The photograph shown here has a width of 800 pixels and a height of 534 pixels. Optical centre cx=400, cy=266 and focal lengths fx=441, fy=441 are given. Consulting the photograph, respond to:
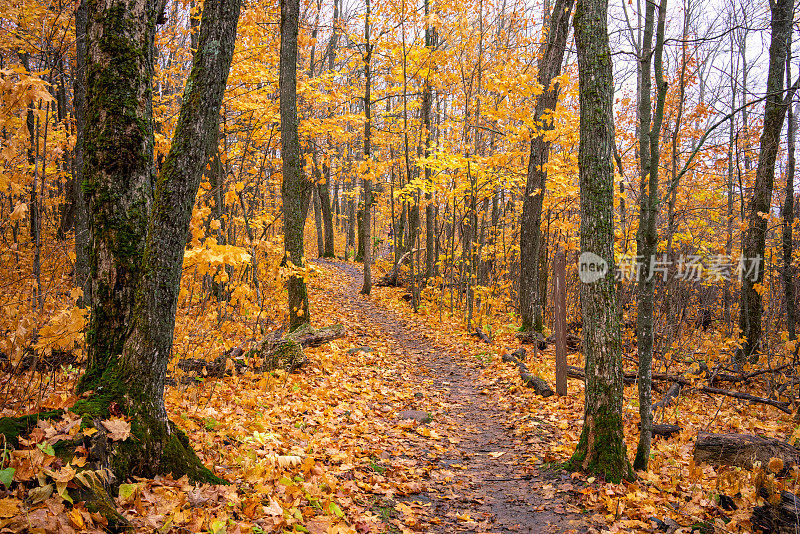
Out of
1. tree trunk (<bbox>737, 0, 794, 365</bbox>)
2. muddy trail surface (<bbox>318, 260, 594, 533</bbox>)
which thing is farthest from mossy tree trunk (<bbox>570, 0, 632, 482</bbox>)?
tree trunk (<bbox>737, 0, 794, 365</bbox>)

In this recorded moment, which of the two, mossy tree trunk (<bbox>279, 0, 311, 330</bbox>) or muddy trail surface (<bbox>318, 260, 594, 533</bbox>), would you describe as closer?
muddy trail surface (<bbox>318, 260, 594, 533</bbox>)

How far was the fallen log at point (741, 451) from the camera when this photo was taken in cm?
498

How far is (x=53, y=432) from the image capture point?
2.62 metres

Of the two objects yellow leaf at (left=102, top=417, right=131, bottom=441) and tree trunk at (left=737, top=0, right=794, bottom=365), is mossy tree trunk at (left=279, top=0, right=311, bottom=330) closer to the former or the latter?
yellow leaf at (left=102, top=417, right=131, bottom=441)

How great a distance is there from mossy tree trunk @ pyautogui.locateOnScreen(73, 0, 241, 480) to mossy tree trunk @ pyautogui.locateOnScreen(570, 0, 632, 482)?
3.54 m

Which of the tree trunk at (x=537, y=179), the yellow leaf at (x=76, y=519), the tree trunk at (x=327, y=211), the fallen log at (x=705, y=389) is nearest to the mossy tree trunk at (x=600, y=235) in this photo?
the fallen log at (x=705, y=389)

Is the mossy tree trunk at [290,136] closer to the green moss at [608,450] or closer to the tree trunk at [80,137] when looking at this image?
the tree trunk at [80,137]

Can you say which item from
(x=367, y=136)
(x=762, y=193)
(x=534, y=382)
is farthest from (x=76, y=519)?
(x=367, y=136)

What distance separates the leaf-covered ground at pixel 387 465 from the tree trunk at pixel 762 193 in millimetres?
2796

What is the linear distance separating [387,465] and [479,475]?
1.08 meters

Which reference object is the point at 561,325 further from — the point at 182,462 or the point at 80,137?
the point at 80,137

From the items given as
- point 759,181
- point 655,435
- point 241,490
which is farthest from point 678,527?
point 759,181

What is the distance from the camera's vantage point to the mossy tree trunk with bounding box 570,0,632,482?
4570 millimetres

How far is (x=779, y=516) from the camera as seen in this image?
3.60 meters
